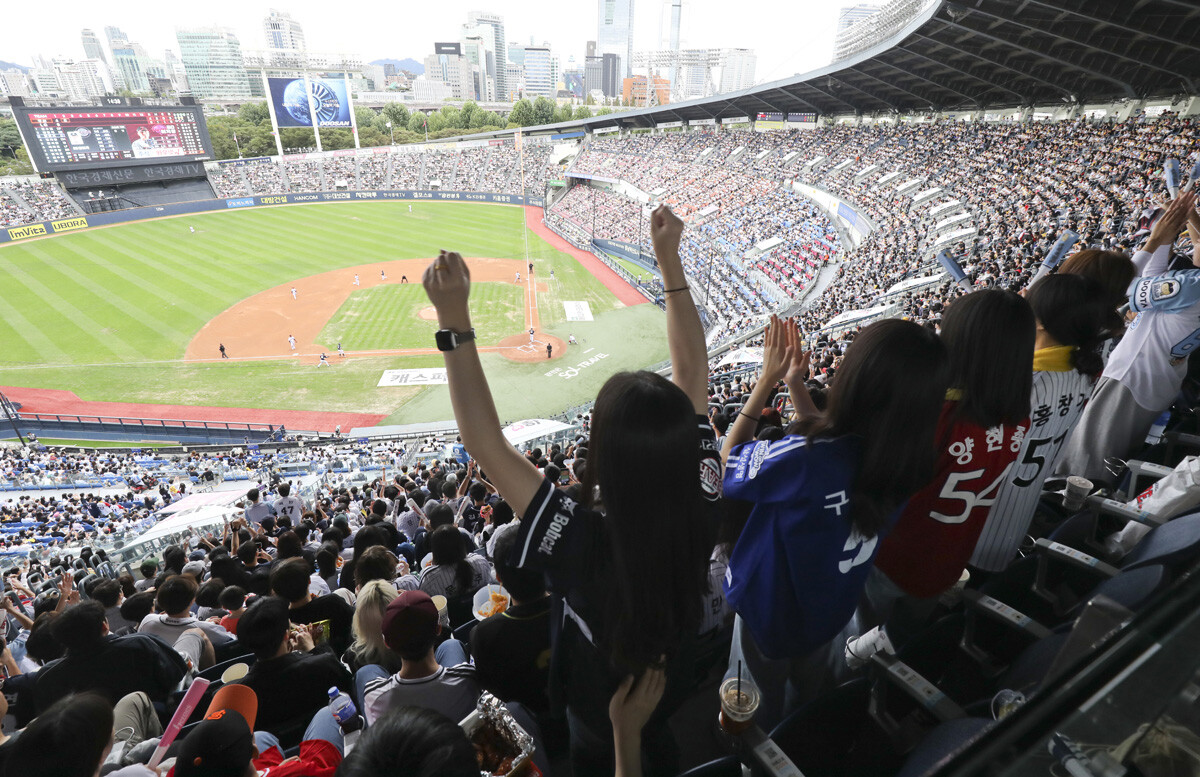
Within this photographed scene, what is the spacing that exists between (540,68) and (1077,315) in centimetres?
20935

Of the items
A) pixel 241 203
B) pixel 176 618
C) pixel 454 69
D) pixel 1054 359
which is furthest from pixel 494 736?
pixel 454 69

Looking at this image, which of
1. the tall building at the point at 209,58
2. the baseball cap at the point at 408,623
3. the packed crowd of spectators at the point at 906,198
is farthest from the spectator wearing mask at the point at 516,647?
the tall building at the point at 209,58

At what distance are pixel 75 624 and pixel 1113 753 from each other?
4.69 metres

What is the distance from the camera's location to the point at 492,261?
39000mm

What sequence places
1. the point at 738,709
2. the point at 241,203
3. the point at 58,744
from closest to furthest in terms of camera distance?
the point at 738,709
the point at 58,744
the point at 241,203

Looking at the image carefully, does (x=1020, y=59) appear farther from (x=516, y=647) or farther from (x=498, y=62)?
(x=498, y=62)

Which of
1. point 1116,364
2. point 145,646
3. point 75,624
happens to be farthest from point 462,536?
point 1116,364

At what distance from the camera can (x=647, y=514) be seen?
62.8 inches

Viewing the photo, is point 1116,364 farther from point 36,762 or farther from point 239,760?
point 36,762

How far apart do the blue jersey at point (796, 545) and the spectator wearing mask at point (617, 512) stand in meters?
0.38

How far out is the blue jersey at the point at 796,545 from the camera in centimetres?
196

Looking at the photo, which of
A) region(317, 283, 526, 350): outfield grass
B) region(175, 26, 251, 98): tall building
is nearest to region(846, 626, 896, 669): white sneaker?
region(317, 283, 526, 350): outfield grass

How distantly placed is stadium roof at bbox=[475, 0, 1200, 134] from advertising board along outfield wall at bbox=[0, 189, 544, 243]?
29.3 metres

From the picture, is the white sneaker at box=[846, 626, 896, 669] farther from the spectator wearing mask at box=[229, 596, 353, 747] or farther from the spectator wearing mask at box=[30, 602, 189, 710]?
the spectator wearing mask at box=[30, 602, 189, 710]
